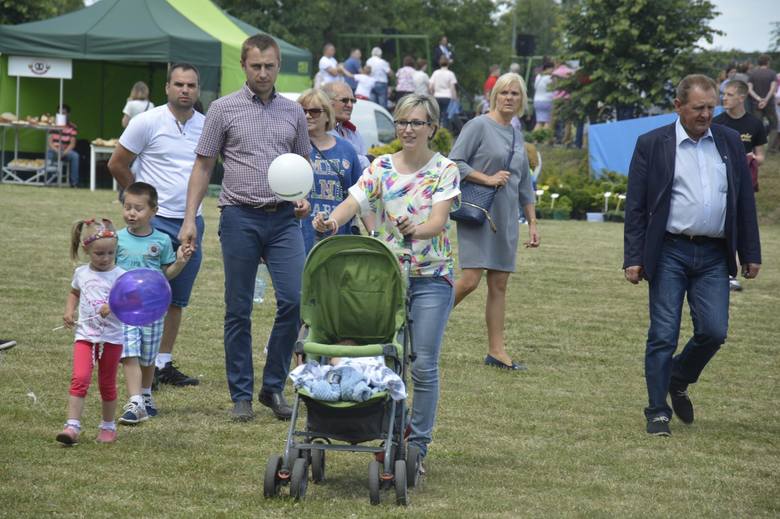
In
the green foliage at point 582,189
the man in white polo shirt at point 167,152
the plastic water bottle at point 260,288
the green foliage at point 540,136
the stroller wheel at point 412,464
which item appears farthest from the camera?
the green foliage at point 540,136

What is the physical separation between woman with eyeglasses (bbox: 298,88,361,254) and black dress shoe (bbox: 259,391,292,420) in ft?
3.72

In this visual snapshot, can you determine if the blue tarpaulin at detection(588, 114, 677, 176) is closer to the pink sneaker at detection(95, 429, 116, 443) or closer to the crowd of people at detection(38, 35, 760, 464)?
A: the crowd of people at detection(38, 35, 760, 464)

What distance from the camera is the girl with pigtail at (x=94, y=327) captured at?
6.89 m

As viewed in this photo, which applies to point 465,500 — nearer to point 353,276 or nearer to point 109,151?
point 353,276

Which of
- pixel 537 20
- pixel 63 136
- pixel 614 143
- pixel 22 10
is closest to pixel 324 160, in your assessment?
pixel 63 136

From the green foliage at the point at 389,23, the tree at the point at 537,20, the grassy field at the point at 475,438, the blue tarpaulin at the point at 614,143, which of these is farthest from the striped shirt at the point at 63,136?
the tree at the point at 537,20

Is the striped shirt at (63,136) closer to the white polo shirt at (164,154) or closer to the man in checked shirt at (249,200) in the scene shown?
the white polo shirt at (164,154)

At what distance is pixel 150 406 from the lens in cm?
787

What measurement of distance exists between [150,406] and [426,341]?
2.23 metres

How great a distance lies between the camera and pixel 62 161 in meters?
27.8

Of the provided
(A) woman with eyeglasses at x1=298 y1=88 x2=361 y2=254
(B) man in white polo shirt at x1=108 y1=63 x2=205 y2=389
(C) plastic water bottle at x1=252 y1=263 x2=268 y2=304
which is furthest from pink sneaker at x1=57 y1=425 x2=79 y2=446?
(C) plastic water bottle at x1=252 y1=263 x2=268 y2=304

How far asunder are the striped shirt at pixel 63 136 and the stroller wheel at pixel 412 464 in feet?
72.6

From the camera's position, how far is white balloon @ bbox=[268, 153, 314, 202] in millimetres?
6629

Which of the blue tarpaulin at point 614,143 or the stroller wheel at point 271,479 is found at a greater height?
the blue tarpaulin at point 614,143
